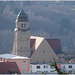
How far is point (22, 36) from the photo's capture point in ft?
168

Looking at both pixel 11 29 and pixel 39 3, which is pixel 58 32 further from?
pixel 39 3

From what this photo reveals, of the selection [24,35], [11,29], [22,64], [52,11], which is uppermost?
[52,11]

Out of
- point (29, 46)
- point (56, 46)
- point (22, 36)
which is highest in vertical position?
point (22, 36)

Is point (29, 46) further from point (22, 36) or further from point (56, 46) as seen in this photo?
point (56, 46)

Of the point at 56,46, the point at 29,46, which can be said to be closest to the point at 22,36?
the point at 29,46

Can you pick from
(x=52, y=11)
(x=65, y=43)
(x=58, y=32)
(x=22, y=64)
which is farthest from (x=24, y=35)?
(x=52, y=11)

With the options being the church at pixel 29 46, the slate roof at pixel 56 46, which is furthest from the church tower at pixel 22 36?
the slate roof at pixel 56 46

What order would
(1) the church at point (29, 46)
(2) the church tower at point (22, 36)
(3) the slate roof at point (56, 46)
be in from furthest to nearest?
(3) the slate roof at point (56, 46)
(1) the church at point (29, 46)
(2) the church tower at point (22, 36)

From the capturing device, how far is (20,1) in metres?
133

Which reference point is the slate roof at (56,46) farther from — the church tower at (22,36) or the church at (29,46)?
the church tower at (22,36)

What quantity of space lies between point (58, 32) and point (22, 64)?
59.5m

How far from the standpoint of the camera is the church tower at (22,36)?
50.3m

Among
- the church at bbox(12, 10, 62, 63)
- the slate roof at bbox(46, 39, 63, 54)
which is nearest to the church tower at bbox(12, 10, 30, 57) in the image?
the church at bbox(12, 10, 62, 63)

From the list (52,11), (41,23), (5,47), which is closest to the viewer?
(5,47)
